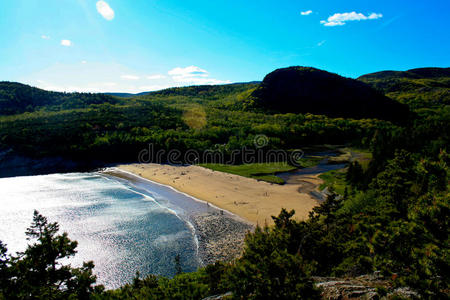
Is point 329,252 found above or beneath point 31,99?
beneath

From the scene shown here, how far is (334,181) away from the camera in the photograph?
198ft

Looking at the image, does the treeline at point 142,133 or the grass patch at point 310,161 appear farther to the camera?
the treeline at point 142,133

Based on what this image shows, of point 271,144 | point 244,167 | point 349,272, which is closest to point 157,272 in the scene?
point 349,272

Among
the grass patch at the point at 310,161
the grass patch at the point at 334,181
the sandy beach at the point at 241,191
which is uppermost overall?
the grass patch at the point at 310,161

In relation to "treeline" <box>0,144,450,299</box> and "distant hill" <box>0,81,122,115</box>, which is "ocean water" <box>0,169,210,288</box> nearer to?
"treeline" <box>0,144,450,299</box>

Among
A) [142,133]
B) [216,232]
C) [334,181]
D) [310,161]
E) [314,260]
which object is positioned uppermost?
[142,133]

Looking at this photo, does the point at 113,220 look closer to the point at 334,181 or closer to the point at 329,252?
the point at 329,252

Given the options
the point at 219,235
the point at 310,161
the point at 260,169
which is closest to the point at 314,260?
the point at 219,235

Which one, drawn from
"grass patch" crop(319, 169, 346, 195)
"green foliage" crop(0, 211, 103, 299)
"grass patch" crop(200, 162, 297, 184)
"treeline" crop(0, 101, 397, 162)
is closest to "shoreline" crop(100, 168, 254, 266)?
"green foliage" crop(0, 211, 103, 299)

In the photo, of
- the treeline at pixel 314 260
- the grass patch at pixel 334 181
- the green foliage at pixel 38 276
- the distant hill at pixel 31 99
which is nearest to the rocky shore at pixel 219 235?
the treeline at pixel 314 260

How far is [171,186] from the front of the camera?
211 ft

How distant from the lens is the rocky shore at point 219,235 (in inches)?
1281

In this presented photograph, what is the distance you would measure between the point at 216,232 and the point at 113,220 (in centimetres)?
1936

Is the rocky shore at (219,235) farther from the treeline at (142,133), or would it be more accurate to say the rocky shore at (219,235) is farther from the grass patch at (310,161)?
the treeline at (142,133)
